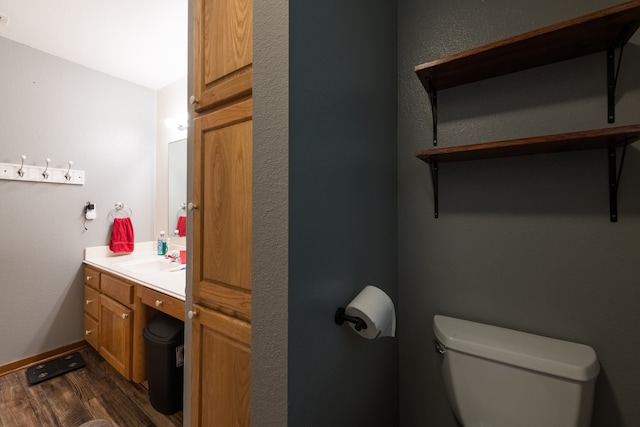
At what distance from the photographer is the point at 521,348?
860mm

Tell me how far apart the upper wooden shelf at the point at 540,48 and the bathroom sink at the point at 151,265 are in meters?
2.21

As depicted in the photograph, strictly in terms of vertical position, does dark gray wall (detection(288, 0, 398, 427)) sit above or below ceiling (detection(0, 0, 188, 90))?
below

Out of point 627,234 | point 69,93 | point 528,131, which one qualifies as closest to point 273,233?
point 528,131

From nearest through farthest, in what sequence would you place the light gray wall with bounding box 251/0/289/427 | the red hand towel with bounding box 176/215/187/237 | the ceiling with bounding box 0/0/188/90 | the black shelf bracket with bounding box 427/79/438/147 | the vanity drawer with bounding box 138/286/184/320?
the light gray wall with bounding box 251/0/289/427, the black shelf bracket with bounding box 427/79/438/147, the vanity drawer with bounding box 138/286/184/320, the ceiling with bounding box 0/0/188/90, the red hand towel with bounding box 176/215/187/237

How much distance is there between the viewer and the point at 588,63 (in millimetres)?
870

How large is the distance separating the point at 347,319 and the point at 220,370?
21.5 inches

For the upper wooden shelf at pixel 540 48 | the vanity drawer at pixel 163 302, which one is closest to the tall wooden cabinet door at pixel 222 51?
the upper wooden shelf at pixel 540 48

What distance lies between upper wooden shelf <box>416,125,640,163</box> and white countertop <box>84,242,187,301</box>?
4.44 feet

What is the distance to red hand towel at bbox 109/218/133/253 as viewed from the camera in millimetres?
2357

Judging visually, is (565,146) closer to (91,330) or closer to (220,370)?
(220,370)

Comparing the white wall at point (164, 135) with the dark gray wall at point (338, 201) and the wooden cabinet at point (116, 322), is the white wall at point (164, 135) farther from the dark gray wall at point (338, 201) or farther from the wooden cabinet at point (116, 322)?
the dark gray wall at point (338, 201)

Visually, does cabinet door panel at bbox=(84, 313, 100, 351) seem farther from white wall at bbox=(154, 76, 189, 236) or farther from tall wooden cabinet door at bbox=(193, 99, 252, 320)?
tall wooden cabinet door at bbox=(193, 99, 252, 320)

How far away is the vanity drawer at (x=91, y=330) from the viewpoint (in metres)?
2.07

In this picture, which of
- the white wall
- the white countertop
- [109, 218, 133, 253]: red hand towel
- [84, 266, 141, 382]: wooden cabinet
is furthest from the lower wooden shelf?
[109, 218, 133, 253]: red hand towel
